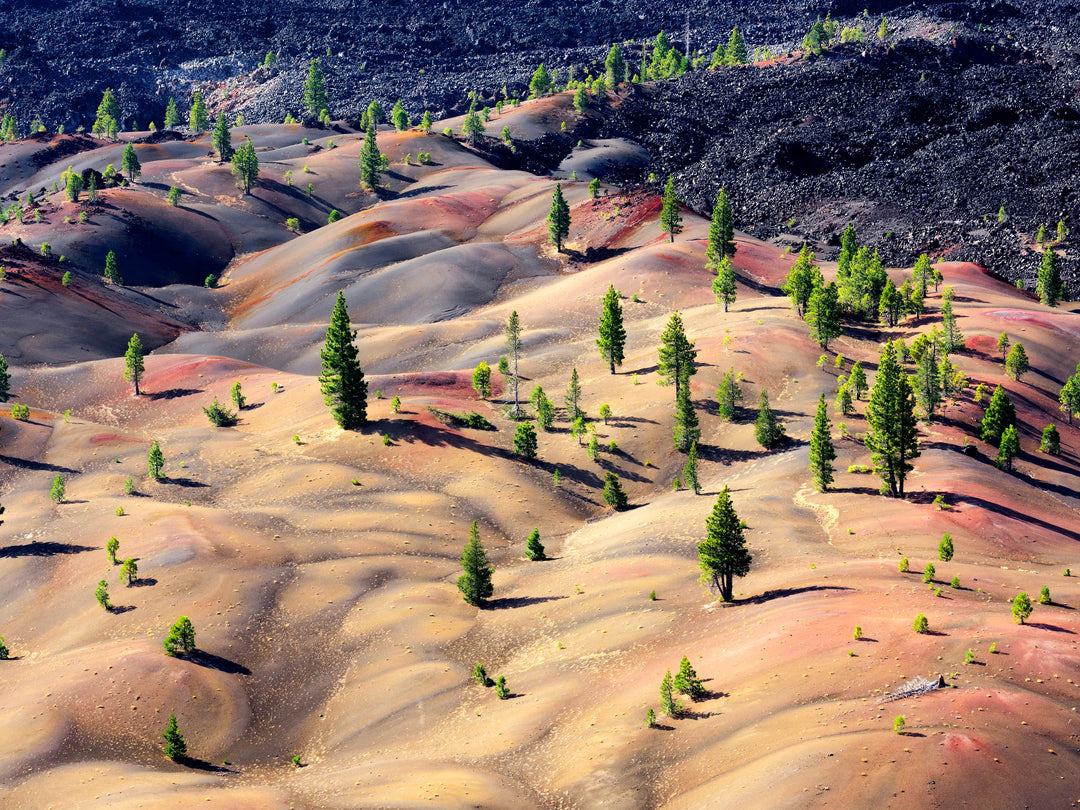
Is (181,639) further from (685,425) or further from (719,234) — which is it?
(719,234)

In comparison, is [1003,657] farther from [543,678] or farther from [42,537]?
[42,537]

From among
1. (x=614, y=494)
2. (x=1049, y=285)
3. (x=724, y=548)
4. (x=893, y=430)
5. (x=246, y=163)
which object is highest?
(x=246, y=163)

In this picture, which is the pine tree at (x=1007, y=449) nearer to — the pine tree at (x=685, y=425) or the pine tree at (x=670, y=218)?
the pine tree at (x=685, y=425)

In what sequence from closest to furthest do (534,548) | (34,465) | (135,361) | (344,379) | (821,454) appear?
(534,548) → (821,454) → (34,465) → (344,379) → (135,361)

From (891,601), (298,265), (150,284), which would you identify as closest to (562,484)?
(891,601)

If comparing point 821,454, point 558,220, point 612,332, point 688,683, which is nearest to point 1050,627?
point 688,683

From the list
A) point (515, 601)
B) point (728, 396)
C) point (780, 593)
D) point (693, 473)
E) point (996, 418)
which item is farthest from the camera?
point (728, 396)
